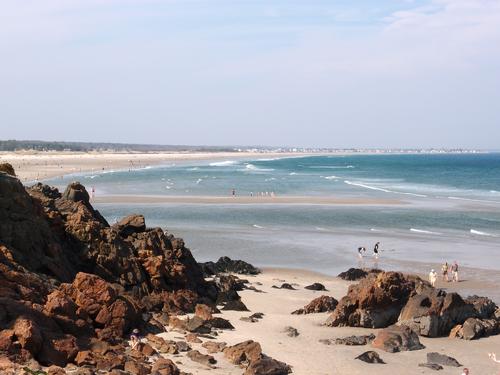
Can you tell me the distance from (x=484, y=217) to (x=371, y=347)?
36737 millimetres

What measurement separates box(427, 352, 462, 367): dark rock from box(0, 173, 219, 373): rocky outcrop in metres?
5.60

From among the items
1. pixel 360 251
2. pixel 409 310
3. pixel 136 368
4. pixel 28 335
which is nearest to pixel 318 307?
pixel 409 310

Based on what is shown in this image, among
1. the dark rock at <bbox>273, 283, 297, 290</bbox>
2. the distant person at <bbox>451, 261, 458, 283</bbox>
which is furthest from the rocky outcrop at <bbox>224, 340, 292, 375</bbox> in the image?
the distant person at <bbox>451, 261, 458, 283</bbox>

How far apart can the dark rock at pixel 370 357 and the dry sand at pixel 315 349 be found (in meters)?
0.18

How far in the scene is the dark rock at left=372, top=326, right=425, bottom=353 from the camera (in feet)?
54.4

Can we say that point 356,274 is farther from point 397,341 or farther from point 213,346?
point 213,346

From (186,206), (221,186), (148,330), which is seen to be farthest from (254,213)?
(148,330)

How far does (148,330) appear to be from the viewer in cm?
A: 1590

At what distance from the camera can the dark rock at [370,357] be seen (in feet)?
51.0

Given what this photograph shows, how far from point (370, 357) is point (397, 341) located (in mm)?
1465

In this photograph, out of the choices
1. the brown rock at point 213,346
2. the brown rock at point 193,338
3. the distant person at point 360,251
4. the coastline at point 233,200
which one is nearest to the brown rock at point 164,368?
the brown rock at point 213,346

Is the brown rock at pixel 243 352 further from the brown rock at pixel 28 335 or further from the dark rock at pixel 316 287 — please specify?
the dark rock at pixel 316 287

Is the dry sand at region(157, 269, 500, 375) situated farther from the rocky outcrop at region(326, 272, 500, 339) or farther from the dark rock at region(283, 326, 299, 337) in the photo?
the rocky outcrop at region(326, 272, 500, 339)

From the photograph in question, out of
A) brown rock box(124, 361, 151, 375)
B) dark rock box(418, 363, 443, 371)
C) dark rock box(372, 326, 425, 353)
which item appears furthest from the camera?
dark rock box(372, 326, 425, 353)
